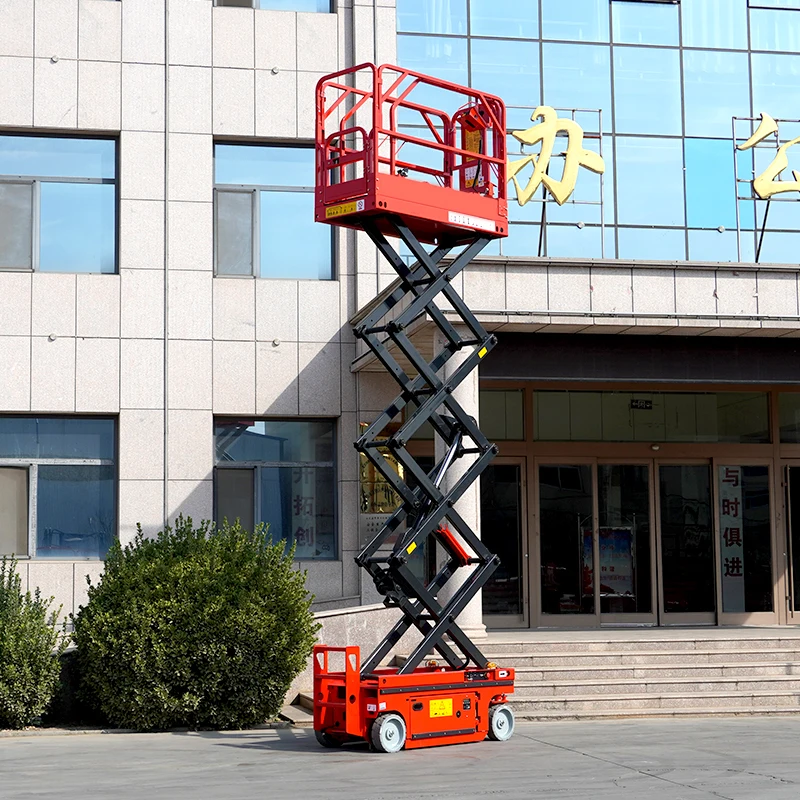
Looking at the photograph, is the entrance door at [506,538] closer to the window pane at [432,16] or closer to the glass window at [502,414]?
the glass window at [502,414]

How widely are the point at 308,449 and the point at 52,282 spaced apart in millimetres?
4283

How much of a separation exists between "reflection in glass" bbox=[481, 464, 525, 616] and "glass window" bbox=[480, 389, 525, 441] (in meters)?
0.49

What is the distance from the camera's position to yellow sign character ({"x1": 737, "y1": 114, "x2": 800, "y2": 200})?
18703 millimetres

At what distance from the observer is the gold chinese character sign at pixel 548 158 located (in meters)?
18.1

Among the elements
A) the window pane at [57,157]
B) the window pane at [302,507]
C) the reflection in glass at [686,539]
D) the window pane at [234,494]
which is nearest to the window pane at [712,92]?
the reflection in glass at [686,539]

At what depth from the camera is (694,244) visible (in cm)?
2095

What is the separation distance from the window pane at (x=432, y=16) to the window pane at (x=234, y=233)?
3.29 meters

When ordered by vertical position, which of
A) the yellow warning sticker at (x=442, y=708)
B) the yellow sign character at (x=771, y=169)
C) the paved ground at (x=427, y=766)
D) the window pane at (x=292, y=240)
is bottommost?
the paved ground at (x=427, y=766)

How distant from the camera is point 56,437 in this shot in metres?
18.2

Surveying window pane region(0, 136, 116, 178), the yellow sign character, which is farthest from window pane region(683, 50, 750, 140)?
window pane region(0, 136, 116, 178)

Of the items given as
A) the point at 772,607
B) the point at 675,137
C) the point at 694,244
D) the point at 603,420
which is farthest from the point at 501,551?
the point at 675,137

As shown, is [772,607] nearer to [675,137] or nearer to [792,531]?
[792,531]

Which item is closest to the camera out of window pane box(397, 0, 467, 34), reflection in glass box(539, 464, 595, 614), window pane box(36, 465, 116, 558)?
window pane box(36, 465, 116, 558)

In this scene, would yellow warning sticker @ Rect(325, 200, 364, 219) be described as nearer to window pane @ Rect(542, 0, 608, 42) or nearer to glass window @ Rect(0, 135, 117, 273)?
glass window @ Rect(0, 135, 117, 273)
